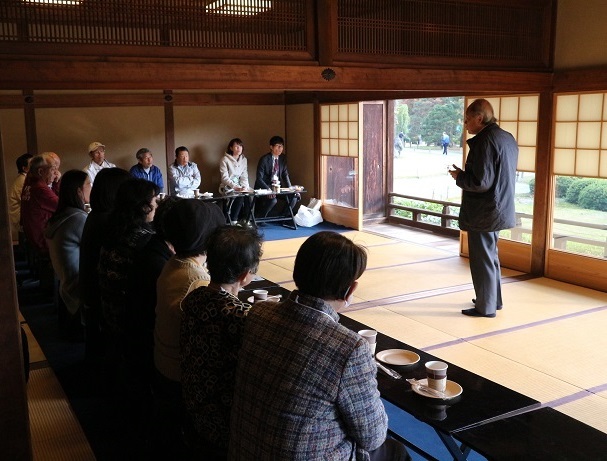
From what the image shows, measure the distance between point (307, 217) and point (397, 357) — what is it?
20.5ft

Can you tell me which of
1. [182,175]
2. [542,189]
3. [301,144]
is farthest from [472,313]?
[301,144]

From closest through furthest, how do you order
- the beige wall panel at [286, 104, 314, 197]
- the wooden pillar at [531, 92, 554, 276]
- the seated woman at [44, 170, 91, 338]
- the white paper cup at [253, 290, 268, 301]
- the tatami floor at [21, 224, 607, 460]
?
the white paper cup at [253, 290, 268, 301] → the tatami floor at [21, 224, 607, 460] → the seated woman at [44, 170, 91, 338] → the wooden pillar at [531, 92, 554, 276] → the beige wall panel at [286, 104, 314, 197]

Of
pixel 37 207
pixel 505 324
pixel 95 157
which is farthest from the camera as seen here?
pixel 95 157

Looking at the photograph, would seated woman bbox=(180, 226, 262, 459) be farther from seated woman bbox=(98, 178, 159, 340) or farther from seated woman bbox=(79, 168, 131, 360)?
seated woman bbox=(79, 168, 131, 360)

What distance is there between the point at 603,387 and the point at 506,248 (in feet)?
9.17

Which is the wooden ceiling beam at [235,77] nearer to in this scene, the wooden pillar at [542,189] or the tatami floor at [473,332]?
the wooden pillar at [542,189]

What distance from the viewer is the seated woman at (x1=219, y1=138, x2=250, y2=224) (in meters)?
8.16

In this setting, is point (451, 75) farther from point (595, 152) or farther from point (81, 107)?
point (81, 107)

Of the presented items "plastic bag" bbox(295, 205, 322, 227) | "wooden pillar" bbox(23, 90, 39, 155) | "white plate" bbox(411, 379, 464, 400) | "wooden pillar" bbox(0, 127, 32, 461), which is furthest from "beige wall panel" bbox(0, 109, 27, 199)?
"white plate" bbox(411, 379, 464, 400)

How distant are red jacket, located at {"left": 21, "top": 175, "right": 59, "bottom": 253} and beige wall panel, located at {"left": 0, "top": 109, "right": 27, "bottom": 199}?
3.18 meters

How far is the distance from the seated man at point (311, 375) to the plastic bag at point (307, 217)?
22.5ft

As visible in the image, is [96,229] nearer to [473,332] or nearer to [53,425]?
[53,425]

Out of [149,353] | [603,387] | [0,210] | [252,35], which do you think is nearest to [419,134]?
[252,35]

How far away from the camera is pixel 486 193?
439cm
